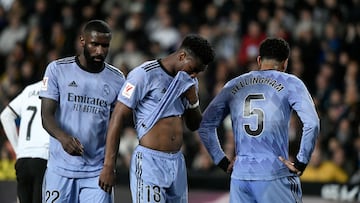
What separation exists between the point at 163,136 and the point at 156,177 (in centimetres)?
33

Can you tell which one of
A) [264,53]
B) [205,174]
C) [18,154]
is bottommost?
[205,174]

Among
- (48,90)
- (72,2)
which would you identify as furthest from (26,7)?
(48,90)

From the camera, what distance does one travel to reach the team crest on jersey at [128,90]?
6766 mm

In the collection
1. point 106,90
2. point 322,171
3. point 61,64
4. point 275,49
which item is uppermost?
point 275,49

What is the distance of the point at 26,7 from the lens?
17.8 m

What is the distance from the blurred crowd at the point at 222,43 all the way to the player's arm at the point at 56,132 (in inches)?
221

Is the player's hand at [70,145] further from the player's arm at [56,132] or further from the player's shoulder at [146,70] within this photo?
the player's shoulder at [146,70]

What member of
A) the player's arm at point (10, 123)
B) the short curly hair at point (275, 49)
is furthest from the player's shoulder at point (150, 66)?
the player's arm at point (10, 123)

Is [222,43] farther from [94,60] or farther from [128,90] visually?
[128,90]

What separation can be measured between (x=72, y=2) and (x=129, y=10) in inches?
50.5

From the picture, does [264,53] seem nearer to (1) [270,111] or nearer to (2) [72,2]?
(1) [270,111]

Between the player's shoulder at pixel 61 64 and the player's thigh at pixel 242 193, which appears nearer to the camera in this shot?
the player's thigh at pixel 242 193

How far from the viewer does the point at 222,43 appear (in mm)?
15375

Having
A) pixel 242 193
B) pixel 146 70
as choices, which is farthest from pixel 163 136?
pixel 242 193
